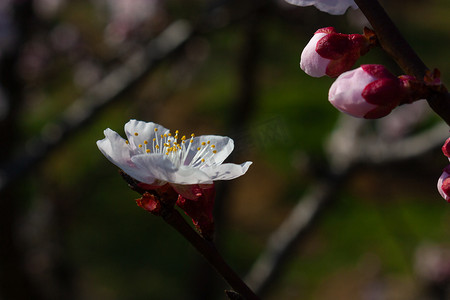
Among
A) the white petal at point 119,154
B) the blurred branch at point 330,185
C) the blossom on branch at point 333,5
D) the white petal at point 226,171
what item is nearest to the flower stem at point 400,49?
the blossom on branch at point 333,5

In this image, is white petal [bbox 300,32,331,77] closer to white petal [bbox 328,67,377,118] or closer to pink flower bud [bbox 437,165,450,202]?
white petal [bbox 328,67,377,118]

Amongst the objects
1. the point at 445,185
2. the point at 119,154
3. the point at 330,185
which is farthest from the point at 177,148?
the point at 330,185

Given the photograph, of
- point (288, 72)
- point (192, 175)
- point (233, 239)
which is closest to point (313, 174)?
point (192, 175)

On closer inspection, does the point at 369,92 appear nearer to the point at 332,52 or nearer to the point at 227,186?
the point at 332,52

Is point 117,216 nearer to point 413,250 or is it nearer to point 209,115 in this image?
point 209,115

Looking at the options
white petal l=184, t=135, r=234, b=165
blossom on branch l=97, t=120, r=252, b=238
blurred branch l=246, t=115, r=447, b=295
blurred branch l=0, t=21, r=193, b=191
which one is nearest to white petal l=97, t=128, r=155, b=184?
blossom on branch l=97, t=120, r=252, b=238

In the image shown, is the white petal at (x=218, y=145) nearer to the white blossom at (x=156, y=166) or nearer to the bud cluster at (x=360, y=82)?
the white blossom at (x=156, y=166)
